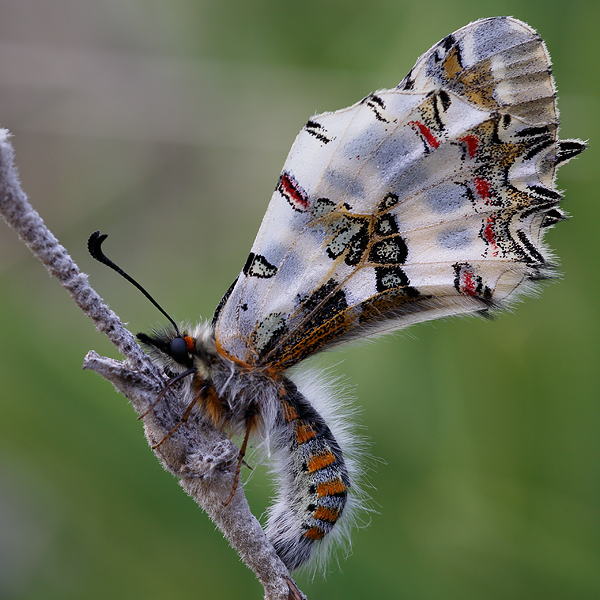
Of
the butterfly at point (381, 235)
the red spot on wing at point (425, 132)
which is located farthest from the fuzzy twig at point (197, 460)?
the red spot on wing at point (425, 132)

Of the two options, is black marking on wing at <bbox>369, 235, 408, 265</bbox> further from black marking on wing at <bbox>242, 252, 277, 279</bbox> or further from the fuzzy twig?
the fuzzy twig

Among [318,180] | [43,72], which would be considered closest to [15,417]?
[318,180]

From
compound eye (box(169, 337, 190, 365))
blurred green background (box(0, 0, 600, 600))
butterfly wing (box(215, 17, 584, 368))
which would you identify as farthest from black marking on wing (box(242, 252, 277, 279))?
blurred green background (box(0, 0, 600, 600))

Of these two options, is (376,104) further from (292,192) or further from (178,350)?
(178,350)

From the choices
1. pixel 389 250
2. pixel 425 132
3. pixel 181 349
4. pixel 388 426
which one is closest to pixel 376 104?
pixel 425 132

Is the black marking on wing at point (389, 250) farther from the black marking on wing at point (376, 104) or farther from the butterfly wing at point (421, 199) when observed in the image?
the black marking on wing at point (376, 104)

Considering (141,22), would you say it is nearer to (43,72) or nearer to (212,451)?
(43,72)
